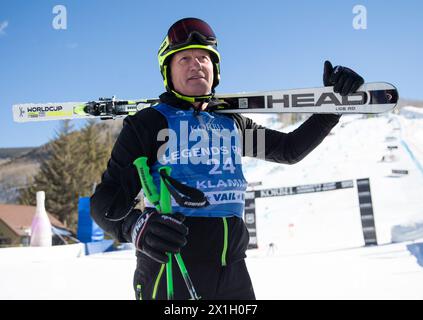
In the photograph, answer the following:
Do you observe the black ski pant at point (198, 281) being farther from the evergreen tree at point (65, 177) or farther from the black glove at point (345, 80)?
the evergreen tree at point (65, 177)

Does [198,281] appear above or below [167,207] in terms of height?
below

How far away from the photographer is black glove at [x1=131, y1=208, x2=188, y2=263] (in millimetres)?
1866

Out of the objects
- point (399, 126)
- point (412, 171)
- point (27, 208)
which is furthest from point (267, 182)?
point (399, 126)

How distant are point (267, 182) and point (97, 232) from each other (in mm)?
27920

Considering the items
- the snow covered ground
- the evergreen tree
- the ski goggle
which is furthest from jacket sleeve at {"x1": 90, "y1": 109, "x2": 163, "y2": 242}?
the evergreen tree

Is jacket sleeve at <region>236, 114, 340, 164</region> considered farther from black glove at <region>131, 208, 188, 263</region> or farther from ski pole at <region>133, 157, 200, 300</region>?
black glove at <region>131, 208, 188, 263</region>

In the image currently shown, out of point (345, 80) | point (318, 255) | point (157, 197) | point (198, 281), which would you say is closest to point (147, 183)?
point (157, 197)

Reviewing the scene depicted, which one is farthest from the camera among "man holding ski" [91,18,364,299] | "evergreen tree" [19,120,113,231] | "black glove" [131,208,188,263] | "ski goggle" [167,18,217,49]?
"evergreen tree" [19,120,113,231]

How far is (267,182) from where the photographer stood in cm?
4178

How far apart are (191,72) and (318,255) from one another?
960 cm

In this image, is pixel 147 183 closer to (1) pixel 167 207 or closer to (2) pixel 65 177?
(1) pixel 167 207

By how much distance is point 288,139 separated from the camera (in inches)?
109

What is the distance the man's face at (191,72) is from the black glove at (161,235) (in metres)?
0.88

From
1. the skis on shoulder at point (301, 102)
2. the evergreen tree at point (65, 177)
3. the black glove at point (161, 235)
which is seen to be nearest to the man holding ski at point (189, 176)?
the black glove at point (161, 235)
